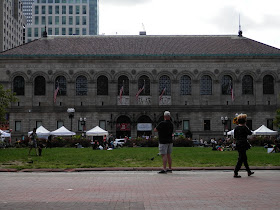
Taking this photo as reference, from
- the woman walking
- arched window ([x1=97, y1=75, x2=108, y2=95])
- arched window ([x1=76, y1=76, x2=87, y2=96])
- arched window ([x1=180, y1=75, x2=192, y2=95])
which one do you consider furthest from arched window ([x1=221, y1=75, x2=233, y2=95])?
the woman walking

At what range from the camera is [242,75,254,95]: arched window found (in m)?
67.4

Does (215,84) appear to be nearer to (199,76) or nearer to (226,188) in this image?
(199,76)

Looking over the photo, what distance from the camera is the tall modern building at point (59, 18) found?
152 m

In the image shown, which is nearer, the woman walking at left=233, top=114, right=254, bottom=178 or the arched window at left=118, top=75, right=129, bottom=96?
the woman walking at left=233, top=114, right=254, bottom=178

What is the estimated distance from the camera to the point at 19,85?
6756 cm

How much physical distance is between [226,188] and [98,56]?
56328 millimetres

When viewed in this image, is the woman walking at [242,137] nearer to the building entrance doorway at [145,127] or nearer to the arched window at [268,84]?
the building entrance doorway at [145,127]

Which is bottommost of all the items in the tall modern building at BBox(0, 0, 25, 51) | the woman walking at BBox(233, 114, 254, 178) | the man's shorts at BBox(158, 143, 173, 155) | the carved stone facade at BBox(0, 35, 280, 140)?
the man's shorts at BBox(158, 143, 173, 155)

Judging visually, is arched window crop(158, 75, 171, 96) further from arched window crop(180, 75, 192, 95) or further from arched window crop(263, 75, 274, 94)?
arched window crop(263, 75, 274, 94)

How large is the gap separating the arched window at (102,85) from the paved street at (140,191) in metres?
51.8

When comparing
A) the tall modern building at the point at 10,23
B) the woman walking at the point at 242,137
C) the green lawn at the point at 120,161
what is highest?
the tall modern building at the point at 10,23

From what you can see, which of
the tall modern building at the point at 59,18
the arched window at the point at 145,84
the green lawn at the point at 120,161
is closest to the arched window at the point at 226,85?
the arched window at the point at 145,84

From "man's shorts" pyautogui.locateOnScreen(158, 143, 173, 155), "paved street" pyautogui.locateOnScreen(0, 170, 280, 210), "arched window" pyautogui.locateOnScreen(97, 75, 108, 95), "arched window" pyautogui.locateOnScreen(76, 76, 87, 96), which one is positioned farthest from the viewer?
"arched window" pyautogui.locateOnScreen(76, 76, 87, 96)

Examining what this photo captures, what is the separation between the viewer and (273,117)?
6706cm
